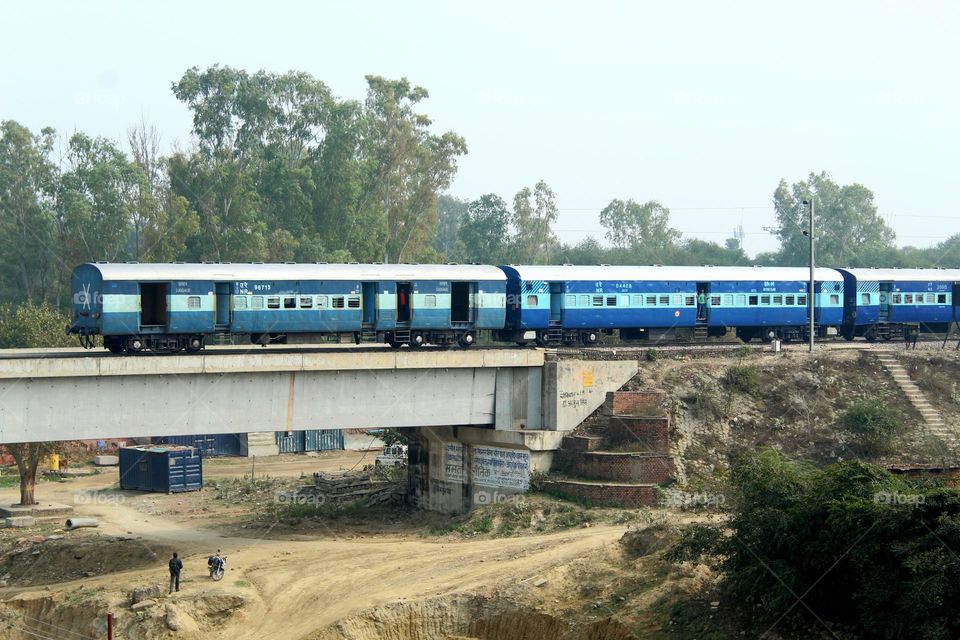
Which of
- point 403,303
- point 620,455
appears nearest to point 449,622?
point 620,455

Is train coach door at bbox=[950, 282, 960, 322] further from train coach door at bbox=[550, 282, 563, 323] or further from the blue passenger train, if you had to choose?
train coach door at bbox=[550, 282, 563, 323]

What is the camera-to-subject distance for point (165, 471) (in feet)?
200

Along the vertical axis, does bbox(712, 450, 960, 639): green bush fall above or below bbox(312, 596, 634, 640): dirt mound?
above

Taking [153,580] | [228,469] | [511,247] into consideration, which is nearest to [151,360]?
[153,580]

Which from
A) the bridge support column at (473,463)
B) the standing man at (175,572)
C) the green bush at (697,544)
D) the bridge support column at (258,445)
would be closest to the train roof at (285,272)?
the bridge support column at (473,463)

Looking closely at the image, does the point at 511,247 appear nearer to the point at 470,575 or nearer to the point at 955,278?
the point at 955,278

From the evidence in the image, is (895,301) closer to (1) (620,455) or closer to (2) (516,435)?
(1) (620,455)

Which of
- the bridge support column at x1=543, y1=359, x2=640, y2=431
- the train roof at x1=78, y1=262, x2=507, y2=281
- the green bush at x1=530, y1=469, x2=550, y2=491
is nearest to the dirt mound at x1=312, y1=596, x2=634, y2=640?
the green bush at x1=530, y1=469, x2=550, y2=491

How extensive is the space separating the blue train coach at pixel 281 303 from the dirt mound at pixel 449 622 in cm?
1515

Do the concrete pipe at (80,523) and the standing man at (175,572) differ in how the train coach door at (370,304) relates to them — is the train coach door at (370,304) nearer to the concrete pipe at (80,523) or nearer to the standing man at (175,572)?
the standing man at (175,572)

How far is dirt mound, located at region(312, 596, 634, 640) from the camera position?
33.3m

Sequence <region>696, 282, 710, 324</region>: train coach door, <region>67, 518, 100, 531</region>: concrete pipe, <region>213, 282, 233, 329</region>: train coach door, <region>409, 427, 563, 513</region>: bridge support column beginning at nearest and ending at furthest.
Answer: <region>213, 282, 233, 329</region>: train coach door
<region>409, 427, 563, 513</region>: bridge support column
<region>67, 518, 100, 531</region>: concrete pipe
<region>696, 282, 710, 324</region>: train coach door

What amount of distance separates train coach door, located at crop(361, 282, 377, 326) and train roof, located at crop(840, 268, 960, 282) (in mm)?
25992

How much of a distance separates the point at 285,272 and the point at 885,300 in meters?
32.1
